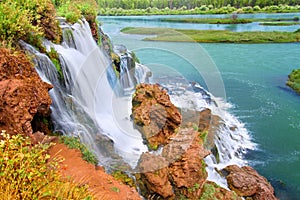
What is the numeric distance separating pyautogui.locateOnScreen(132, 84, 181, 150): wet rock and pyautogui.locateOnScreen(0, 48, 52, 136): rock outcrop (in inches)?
179

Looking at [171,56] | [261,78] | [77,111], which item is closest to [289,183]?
[77,111]

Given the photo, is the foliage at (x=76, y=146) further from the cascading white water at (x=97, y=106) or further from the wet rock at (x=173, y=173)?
the wet rock at (x=173, y=173)

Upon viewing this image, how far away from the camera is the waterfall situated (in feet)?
25.6

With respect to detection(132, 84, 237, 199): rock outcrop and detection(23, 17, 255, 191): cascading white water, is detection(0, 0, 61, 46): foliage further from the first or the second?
detection(132, 84, 237, 199): rock outcrop

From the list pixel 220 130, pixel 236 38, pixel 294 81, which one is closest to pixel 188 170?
pixel 220 130

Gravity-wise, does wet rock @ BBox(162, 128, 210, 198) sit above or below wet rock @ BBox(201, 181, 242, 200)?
above

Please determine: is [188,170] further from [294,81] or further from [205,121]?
[294,81]

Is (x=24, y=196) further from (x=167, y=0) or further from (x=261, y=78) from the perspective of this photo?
(x=167, y=0)

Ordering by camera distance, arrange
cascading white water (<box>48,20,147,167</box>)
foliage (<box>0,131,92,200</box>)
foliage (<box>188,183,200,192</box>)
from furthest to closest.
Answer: cascading white water (<box>48,20,147,167</box>), foliage (<box>188,183,200,192</box>), foliage (<box>0,131,92,200</box>)

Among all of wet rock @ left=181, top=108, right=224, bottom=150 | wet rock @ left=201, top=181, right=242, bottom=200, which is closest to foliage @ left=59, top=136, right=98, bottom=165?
wet rock @ left=201, top=181, right=242, bottom=200

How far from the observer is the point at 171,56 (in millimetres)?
26875

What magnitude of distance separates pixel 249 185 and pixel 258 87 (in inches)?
480

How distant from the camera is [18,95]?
5.34 m

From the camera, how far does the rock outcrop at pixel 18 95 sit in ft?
17.2
